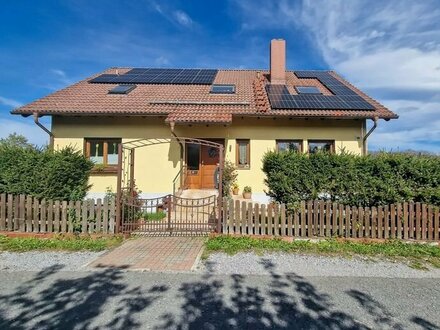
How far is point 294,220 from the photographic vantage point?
6461mm

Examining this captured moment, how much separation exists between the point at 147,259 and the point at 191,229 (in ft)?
6.07

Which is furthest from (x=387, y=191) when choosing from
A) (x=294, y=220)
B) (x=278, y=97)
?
(x=278, y=97)

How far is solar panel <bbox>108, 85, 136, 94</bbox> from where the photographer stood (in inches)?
491

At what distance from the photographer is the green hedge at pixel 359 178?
255 inches

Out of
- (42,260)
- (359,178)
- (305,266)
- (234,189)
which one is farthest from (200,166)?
(305,266)

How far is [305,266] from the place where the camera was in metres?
4.91

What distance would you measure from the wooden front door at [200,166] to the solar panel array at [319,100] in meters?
3.47

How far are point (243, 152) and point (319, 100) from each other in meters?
4.09

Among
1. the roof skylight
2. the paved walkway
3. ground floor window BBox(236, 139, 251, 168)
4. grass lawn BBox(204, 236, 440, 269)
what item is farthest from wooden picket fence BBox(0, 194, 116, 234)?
the roof skylight

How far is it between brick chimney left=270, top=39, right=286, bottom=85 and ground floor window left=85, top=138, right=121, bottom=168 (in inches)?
351

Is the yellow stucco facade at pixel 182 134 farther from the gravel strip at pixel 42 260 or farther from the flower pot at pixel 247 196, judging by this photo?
the gravel strip at pixel 42 260

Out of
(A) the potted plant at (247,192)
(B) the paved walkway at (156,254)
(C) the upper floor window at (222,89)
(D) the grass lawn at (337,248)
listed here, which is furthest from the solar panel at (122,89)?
(D) the grass lawn at (337,248)

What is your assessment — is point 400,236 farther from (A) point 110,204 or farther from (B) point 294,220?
(A) point 110,204

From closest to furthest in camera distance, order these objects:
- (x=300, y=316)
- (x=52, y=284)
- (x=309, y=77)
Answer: (x=300, y=316), (x=52, y=284), (x=309, y=77)
